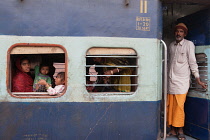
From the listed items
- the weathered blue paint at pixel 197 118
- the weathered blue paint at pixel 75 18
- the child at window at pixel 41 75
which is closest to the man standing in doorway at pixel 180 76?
the weathered blue paint at pixel 197 118

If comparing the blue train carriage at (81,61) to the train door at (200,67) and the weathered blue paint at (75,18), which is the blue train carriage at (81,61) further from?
the train door at (200,67)

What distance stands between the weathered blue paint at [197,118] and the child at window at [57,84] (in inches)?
80.8

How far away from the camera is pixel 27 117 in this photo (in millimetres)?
Result: 2744

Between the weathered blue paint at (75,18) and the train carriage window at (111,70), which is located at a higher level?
the weathered blue paint at (75,18)

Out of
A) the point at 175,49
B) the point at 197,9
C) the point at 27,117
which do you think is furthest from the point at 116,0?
the point at 27,117

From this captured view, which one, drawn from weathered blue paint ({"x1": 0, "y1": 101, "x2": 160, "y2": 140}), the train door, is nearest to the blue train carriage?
weathered blue paint ({"x1": 0, "y1": 101, "x2": 160, "y2": 140})

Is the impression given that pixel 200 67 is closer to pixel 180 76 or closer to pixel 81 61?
pixel 180 76

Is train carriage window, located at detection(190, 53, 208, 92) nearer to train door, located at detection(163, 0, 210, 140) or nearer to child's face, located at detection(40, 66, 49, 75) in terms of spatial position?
train door, located at detection(163, 0, 210, 140)

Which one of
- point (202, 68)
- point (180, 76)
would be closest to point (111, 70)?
point (180, 76)

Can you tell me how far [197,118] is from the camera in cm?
333

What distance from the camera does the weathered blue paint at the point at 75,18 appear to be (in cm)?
271

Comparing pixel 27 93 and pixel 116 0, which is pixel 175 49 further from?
pixel 27 93

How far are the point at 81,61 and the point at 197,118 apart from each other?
6.60 feet

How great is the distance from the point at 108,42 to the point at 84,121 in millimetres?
1087
